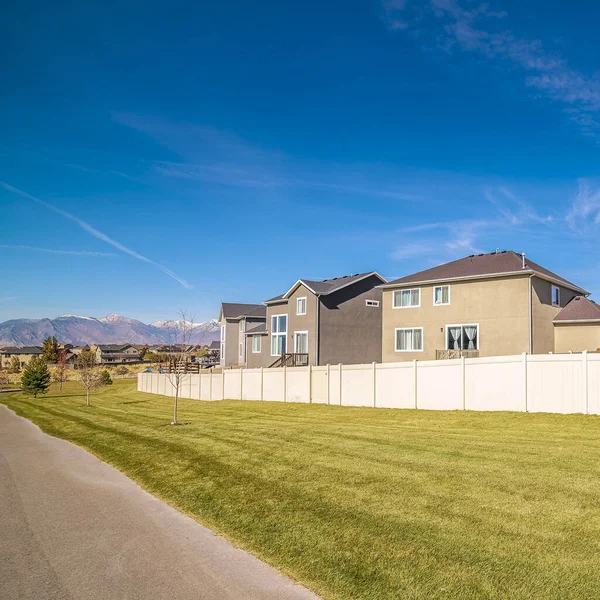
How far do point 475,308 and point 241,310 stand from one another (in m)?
29.9

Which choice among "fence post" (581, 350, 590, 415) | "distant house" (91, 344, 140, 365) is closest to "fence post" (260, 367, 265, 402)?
"fence post" (581, 350, 590, 415)

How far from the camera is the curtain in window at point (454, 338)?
30000mm

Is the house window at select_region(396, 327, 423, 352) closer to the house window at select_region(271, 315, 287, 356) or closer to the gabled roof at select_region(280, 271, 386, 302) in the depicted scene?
the gabled roof at select_region(280, 271, 386, 302)

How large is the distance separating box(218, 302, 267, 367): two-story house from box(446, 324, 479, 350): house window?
24.0 metres

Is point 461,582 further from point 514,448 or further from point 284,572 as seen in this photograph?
point 514,448

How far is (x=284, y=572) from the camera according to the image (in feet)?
19.1

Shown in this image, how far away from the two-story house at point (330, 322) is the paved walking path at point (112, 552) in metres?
26.8

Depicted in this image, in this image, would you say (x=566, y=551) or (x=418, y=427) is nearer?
(x=566, y=551)

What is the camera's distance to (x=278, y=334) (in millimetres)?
41250

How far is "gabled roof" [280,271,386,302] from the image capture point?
121 ft

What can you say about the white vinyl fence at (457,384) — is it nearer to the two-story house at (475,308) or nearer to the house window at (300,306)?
the two-story house at (475,308)

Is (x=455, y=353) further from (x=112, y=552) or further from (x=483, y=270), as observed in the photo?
(x=112, y=552)

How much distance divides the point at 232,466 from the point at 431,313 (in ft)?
73.1

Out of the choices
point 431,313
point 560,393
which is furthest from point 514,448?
point 431,313
